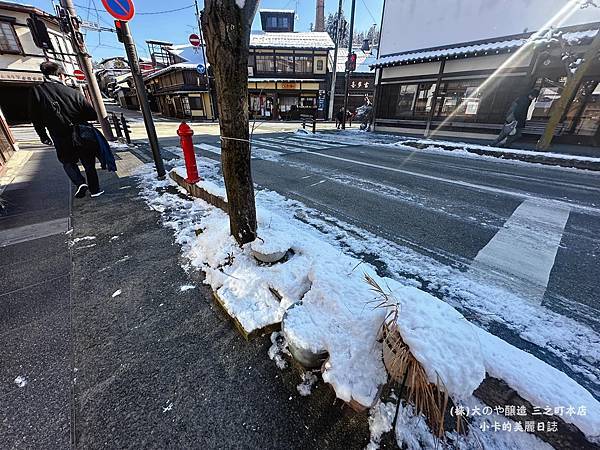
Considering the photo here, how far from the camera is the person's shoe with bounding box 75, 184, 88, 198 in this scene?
4.41 metres

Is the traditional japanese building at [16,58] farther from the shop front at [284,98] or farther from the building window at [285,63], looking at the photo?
the building window at [285,63]

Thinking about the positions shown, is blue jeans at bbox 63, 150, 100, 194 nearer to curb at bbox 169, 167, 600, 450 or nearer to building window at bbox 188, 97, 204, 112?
curb at bbox 169, 167, 600, 450

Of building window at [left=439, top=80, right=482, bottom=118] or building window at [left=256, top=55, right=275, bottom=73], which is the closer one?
building window at [left=439, top=80, right=482, bottom=118]

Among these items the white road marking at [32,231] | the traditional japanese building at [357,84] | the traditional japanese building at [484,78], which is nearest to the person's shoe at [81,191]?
the white road marking at [32,231]

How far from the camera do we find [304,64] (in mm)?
24688

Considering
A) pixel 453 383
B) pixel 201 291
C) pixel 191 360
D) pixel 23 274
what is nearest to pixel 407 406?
pixel 453 383

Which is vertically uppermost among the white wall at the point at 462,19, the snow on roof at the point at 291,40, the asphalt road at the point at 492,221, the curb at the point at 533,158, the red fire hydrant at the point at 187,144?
the snow on roof at the point at 291,40

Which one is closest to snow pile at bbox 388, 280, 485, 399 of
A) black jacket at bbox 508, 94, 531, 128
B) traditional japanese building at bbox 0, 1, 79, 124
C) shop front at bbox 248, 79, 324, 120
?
black jacket at bbox 508, 94, 531, 128

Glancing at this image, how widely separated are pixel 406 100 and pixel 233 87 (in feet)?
49.1

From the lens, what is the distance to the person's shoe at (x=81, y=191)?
4414mm

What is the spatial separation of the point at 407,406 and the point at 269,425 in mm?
730

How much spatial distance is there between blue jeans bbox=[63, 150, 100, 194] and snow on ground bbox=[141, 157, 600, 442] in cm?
293

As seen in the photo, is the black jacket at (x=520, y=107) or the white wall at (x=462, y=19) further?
the white wall at (x=462, y=19)

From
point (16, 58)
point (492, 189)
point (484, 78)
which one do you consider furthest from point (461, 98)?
point (16, 58)
